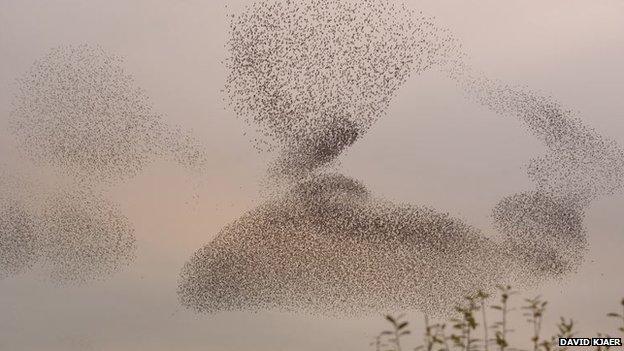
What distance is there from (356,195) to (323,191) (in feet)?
0.72

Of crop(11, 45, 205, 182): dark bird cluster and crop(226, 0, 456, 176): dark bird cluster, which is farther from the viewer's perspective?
crop(11, 45, 205, 182): dark bird cluster

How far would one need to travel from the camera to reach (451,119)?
5.18 metres

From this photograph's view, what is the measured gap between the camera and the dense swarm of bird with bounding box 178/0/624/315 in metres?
5.17

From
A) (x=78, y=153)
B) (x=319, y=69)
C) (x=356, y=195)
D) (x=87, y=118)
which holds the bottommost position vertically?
(x=356, y=195)

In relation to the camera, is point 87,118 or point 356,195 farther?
point 87,118

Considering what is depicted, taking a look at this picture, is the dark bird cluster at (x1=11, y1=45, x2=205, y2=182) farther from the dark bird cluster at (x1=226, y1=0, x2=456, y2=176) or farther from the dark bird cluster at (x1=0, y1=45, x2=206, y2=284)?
the dark bird cluster at (x1=226, y1=0, x2=456, y2=176)

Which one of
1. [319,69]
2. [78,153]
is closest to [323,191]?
[319,69]

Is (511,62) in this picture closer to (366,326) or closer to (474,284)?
(474,284)

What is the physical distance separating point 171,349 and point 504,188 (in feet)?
7.66

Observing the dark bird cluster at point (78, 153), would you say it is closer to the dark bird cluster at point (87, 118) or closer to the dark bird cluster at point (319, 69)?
the dark bird cluster at point (87, 118)

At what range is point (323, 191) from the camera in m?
5.27

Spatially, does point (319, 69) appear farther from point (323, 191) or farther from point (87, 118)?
point (87, 118)

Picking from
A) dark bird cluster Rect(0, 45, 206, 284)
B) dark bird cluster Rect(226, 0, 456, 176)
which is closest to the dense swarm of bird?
dark bird cluster Rect(226, 0, 456, 176)

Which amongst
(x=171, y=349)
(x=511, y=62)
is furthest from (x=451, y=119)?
(x=171, y=349)
